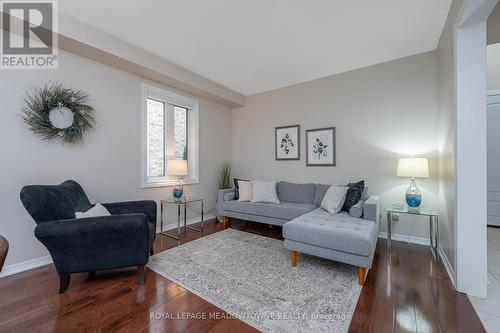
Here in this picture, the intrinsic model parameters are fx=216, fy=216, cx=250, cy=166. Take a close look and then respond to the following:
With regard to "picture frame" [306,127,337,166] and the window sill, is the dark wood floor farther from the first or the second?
"picture frame" [306,127,337,166]

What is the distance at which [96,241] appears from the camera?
189 cm

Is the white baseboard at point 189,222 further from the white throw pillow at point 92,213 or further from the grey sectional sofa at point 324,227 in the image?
the white throw pillow at point 92,213

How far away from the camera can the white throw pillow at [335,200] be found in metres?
2.94

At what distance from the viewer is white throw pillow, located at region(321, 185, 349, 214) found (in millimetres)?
2943

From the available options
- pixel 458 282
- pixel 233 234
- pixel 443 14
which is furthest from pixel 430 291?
pixel 443 14

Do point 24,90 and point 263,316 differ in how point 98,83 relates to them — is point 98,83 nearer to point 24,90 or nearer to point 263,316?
point 24,90

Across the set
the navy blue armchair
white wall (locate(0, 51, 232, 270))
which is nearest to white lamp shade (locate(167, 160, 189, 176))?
white wall (locate(0, 51, 232, 270))

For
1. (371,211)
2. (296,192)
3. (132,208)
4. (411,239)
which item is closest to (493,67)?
(411,239)

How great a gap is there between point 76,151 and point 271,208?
2772mm

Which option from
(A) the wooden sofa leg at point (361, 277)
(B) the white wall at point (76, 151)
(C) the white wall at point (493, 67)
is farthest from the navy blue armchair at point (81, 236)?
(C) the white wall at point (493, 67)

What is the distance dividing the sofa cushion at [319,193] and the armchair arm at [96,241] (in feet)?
8.72

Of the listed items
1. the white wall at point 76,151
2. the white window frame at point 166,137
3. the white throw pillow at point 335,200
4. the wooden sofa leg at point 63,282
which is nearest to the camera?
the wooden sofa leg at point 63,282

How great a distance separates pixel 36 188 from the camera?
6.30ft

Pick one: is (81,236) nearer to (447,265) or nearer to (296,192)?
(296,192)
